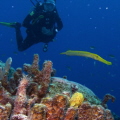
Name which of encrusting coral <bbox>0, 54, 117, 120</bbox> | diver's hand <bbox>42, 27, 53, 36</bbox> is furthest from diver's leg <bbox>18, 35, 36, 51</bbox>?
encrusting coral <bbox>0, 54, 117, 120</bbox>

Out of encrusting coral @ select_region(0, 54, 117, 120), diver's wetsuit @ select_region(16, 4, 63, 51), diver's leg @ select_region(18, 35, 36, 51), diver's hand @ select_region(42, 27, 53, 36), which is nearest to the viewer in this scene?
encrusting coral @ select_region(0, 54, 117, 120)

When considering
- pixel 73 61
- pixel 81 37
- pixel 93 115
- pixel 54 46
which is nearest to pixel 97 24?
pixel 81 37

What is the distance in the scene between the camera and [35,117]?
1.94 m

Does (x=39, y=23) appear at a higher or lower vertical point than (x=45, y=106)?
higher

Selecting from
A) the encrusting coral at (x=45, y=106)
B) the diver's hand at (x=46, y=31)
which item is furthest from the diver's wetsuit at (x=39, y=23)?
the encrusting coral at (x=45, y=106)

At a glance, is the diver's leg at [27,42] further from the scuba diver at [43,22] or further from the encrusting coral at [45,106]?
the encrusting coral at [45,106]

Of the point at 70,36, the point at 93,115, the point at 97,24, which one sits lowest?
the point at 93,115

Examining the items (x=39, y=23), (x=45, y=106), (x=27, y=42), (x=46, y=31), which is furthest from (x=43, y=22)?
(x=45, y=106)

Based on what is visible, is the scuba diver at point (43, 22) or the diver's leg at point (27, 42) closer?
the scuba diver at point (43, 22)

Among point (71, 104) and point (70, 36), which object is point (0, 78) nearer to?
point (71, 104)

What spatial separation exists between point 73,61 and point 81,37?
120 feet

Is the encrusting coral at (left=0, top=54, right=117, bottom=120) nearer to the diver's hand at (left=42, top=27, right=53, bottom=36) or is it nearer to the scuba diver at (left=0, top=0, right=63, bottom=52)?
the diver's hand at (left=42, top=27, right=53, bottom=36)

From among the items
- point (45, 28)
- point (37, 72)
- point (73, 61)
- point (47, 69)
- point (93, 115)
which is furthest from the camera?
point (73, 61)

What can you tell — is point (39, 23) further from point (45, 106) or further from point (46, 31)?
point (45, 106)
